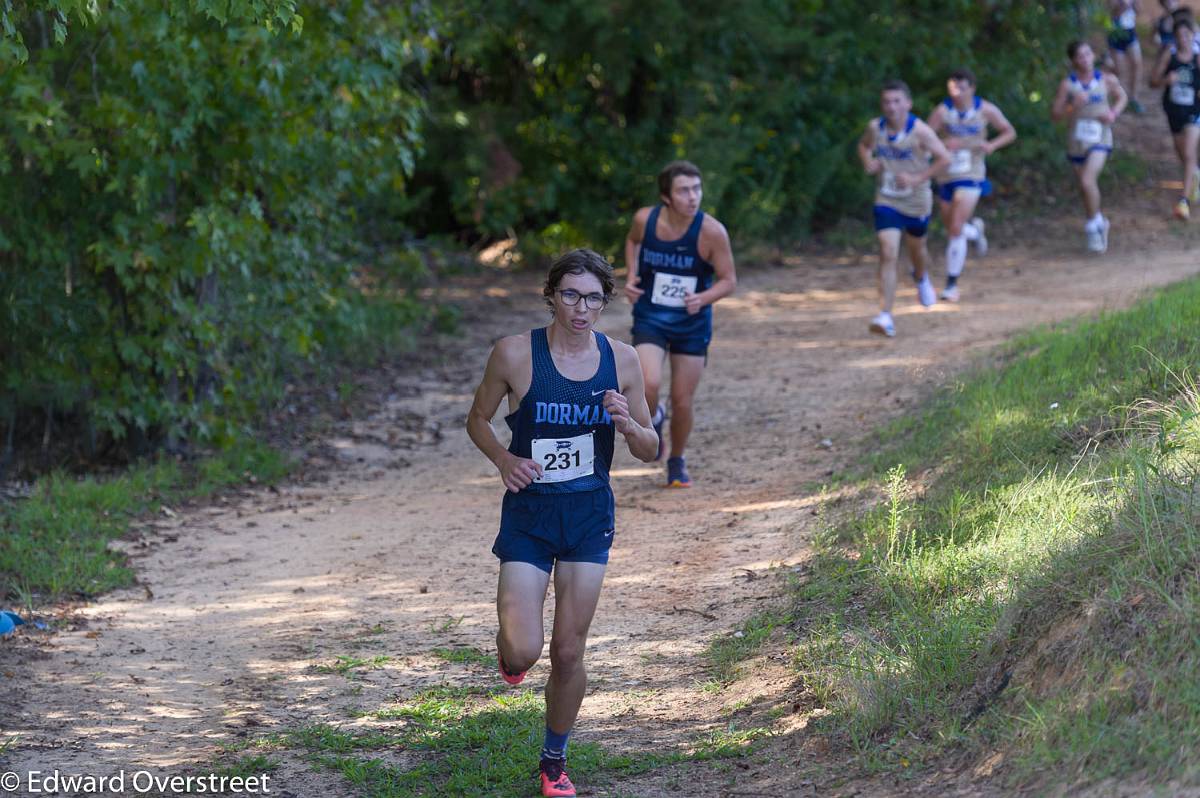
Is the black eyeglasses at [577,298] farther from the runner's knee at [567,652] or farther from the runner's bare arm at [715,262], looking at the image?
the runner's bare arm at [715,262]

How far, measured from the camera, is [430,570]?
7496 millimetres

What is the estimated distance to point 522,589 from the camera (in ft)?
15.0

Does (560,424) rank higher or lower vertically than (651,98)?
lower

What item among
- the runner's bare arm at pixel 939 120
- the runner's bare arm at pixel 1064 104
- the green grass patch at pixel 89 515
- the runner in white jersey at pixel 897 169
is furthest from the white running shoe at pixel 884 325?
the green grass patch at pixel 89 515

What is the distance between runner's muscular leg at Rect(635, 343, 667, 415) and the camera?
7.70 metres

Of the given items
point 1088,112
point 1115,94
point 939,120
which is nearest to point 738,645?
point 939,120

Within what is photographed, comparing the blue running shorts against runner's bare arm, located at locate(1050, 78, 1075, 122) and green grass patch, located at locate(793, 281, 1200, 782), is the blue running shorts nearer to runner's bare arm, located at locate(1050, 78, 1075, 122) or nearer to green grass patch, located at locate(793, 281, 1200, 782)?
green grass patch, located at locate(793, 281, 1200, 782)

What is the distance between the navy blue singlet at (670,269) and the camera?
7.82 metres

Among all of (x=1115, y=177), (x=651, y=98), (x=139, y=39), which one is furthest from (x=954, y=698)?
(x=1115, y=177)

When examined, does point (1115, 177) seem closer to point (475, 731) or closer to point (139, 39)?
point (139, 39)

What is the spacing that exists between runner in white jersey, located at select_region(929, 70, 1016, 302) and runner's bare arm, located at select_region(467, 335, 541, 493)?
8.66 metres

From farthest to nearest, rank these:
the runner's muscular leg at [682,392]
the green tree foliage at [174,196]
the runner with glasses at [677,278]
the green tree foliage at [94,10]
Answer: the green tree foliage at [174,196] < the runner's muscular leg at [682,392] < the runner with glasses at [677,278] < the green tree foliage at [94,10]

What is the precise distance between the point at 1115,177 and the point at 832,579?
12692 millimetres

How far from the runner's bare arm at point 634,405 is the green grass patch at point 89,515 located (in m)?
3.84
